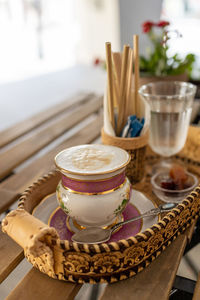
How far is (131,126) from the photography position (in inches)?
18.9

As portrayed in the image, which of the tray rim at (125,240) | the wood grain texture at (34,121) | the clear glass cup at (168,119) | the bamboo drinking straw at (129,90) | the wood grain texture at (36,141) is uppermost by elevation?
the bamboo drinking straw at (129,90)

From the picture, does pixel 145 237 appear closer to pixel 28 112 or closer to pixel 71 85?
pixel 28 112

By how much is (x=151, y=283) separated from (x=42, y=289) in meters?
0.11

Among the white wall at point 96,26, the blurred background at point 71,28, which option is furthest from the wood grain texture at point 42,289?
the white wall at point 96,26

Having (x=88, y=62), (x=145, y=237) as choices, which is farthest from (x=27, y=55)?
(x=145, y=237)

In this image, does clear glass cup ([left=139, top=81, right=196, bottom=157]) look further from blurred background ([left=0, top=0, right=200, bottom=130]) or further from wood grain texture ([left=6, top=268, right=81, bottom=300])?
blurred background ([left=0, top=0, right=200, bottom=130])

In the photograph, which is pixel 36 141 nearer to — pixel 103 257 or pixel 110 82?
pixel 110 82

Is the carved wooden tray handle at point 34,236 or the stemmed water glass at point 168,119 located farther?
the stemmed water glass at point 168,119

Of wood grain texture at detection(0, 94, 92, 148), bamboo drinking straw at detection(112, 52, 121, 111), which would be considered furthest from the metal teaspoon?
wood grain texture at detection(0, 94, 92, 148)

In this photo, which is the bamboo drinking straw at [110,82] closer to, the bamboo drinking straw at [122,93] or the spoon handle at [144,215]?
the bamboo drinking straw at [122,93]

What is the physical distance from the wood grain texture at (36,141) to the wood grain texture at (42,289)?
0.29 m

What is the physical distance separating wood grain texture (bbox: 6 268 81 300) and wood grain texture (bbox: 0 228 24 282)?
3 centimetres

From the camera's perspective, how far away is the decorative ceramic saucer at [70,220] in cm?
36

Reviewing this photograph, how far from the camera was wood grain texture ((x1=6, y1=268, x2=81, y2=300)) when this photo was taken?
0.29m
